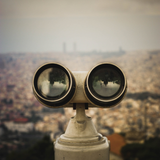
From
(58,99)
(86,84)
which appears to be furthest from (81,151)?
(86,84)

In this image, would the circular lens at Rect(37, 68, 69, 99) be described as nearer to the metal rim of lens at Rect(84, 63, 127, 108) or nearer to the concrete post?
the metal rim of lens at Rect(84, 63, 127, 108)

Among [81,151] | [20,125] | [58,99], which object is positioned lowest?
[20,125]

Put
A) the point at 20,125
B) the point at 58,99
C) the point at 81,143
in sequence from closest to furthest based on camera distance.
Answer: the point at 58,99
the point at 81,143
the point at 20,125

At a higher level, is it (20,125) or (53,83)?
(53,83)

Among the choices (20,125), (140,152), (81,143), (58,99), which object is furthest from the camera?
(20,125)

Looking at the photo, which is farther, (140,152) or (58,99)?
(140,152)

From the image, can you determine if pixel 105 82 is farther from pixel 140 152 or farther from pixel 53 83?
pixel 140 152

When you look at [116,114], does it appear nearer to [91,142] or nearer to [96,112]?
[96,112]

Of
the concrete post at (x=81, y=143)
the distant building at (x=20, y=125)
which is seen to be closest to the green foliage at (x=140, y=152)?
the distant building at (x=20, y=125)

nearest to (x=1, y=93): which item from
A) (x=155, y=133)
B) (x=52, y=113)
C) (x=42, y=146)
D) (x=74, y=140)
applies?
(x=52, y=113)
